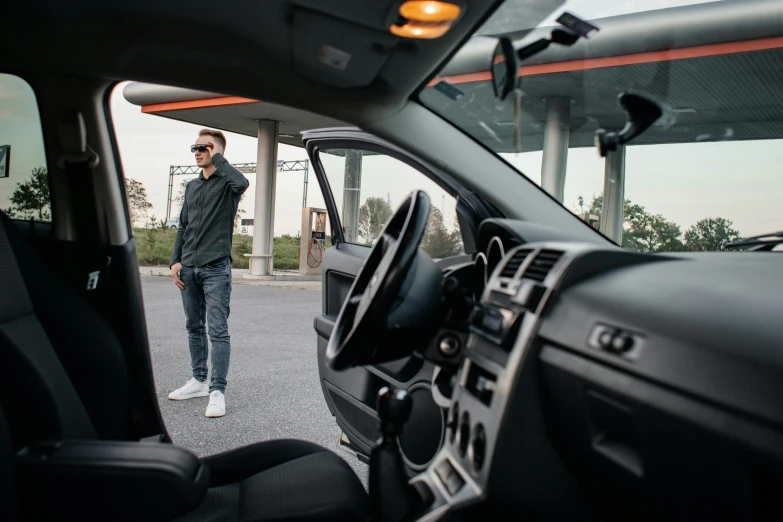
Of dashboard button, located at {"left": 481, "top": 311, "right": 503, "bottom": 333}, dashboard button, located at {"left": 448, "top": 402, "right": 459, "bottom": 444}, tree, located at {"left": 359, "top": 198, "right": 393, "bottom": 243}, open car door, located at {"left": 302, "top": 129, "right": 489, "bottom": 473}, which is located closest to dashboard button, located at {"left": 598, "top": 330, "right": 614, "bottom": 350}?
dashboard button, located at {"left": 481, "top": 311, "right": 503, "bottom": 333}

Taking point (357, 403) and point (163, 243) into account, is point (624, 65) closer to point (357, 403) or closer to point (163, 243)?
point (357, 403)

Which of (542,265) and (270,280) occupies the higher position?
(542,265)

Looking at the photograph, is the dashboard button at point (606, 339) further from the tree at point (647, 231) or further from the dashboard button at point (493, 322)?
the tree at point (647, 231)

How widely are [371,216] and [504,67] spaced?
132 cm

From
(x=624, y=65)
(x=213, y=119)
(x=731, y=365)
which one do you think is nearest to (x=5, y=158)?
(x=624, y=65)

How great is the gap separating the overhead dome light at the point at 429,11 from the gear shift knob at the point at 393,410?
101cm

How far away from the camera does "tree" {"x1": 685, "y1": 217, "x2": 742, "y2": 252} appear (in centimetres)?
143

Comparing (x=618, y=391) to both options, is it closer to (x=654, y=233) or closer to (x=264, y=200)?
(x=654, y=233)

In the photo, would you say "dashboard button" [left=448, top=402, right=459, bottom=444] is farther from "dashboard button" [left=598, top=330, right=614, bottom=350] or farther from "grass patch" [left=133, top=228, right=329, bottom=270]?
"grass patch" [left=133, top=228, right=329, bottom=270]

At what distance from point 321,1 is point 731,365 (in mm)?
1326

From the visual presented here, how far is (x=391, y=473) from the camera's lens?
1551 mm

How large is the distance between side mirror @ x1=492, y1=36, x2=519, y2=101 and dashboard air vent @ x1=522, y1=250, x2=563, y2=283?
2.05 feet

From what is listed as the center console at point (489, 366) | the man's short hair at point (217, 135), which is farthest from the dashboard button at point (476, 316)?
the man's short hair at point (217, 135)

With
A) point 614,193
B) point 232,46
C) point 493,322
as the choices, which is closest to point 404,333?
point 493,322
